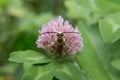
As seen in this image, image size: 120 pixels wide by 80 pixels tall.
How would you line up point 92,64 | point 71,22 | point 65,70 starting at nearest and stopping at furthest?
point 65,70, point 92,64, point 71,22

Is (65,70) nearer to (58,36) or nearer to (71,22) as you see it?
(58,36)

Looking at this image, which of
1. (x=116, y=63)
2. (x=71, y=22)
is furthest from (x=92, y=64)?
(x=71, y=22)

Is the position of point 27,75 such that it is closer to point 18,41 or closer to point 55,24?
point 55,24

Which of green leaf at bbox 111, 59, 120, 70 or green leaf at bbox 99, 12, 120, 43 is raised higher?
green leaf at bbox 99, 12, 120, 43

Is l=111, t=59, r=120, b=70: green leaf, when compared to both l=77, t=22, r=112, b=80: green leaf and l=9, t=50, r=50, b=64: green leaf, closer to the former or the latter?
l=77, t=22, r=112, b=80: green leaf

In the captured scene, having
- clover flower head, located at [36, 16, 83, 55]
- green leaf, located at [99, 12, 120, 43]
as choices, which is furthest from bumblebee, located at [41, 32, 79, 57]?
green leaf, located at [99, 12, 120, 43]

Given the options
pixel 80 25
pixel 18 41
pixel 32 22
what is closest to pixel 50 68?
pixel 80 25
